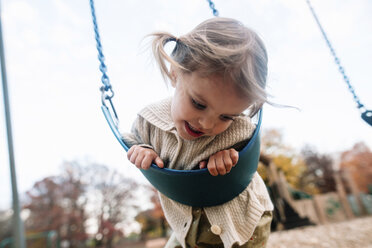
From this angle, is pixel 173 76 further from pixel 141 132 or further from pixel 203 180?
pixel 203 180

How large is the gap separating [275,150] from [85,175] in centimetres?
924

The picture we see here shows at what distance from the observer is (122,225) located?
1186 centimetres

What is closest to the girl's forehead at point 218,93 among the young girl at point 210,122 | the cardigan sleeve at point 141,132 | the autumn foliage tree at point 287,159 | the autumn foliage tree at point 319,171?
the young girl at point 210,122

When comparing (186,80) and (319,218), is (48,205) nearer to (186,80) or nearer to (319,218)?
Answer: (319,218)

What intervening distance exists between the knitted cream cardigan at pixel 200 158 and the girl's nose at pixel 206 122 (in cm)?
13

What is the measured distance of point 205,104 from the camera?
0.77 m

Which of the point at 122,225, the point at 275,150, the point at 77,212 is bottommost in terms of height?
the point at 275,150

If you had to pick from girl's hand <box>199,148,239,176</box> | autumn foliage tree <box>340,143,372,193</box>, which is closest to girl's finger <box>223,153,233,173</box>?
girl's hand <box>199,148,239,176</box>

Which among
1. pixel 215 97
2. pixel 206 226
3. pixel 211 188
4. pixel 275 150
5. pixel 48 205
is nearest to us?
pixel 215 97

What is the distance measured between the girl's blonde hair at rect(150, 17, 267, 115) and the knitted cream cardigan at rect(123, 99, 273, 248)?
0.19m

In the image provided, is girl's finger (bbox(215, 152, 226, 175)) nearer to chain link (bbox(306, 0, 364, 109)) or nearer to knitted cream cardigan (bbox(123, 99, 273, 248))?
knitted cream cardigan (bbox(123, 99, 273, 248))

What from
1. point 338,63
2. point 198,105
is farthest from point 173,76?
point 338,63

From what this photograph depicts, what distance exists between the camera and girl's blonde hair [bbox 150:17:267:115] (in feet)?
2.54

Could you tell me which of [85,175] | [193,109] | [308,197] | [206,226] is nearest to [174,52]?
[193,109]
